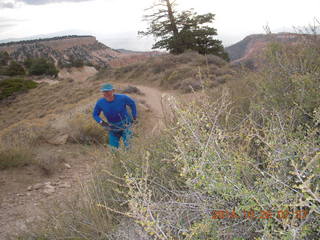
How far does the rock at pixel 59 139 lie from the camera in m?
8.04

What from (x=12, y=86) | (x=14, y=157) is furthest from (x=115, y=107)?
(x=12, y=86)

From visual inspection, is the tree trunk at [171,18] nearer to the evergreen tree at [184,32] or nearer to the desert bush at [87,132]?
the evergreen tree at [184,32]

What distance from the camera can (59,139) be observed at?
815 centimetres

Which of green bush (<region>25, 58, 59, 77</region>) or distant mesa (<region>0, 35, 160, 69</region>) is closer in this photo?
green bush (<region>25, 58, 59, 77</region>)

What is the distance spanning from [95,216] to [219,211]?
1.19 m

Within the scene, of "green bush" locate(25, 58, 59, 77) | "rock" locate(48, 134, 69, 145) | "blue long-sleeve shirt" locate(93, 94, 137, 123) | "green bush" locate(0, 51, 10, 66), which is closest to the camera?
"blue long-sleeve shirt" locate(93, 94, 137, 123)

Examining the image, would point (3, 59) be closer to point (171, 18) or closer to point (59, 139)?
point (171, 18)

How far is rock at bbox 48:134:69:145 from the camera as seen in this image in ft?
26.4

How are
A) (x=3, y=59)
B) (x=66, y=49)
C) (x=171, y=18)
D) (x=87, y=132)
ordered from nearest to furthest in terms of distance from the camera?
(x=87, y=132)
(x=171, y=18)
(x=3, y=59)
(x=66, y=49)

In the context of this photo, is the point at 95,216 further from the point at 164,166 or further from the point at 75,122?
the point at 75,122

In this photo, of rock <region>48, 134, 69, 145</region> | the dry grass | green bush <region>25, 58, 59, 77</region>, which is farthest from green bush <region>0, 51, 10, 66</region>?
rock <region>48, 134, 69, 145</region>

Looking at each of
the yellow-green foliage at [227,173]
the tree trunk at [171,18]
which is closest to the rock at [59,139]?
the yellow-green foliage at [227,173]

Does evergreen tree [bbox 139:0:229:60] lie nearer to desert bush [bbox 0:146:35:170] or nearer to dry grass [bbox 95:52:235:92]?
dry grass [bbox 95:52:235:92]

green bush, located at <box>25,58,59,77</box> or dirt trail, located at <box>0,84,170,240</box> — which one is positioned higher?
green bush, located at <box>25,58,59,77</box>
